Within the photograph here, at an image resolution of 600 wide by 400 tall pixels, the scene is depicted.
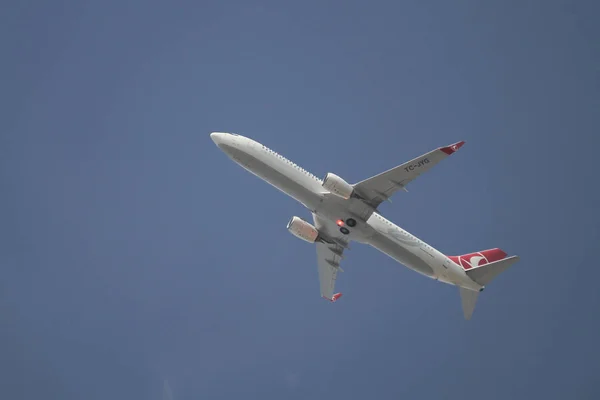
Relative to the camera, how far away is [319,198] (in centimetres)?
4503

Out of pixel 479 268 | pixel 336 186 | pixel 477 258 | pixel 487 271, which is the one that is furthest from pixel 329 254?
pixel 487 271

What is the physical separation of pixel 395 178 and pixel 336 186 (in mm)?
4446

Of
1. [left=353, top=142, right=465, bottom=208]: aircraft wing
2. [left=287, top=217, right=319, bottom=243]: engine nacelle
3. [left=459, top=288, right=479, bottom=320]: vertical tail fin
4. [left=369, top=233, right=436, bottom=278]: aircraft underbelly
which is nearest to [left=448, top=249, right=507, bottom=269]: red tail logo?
[left=459, top=288, right=479, bottom=320]: vertical tail fin

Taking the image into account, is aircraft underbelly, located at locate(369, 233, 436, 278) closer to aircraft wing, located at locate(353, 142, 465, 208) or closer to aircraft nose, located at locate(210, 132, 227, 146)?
aircraft wing, located at locate(353, 142, 465, 208)

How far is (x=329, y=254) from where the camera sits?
176 feet

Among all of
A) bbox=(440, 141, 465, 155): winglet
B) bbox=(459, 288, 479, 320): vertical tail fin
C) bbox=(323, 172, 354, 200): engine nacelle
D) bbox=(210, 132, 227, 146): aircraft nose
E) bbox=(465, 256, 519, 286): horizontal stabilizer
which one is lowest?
bbox=(459, 288, 479, 320): vertical tail fin

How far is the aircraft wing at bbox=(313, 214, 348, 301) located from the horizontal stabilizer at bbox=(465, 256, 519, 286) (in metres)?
11.3

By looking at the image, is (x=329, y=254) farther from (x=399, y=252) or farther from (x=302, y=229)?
(x=399, y=252)

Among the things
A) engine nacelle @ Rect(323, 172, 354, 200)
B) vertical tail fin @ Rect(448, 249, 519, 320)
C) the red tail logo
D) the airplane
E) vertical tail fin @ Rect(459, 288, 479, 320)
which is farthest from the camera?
the red tail logo

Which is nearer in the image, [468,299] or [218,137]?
[218,137]

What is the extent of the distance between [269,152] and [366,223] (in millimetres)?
9510

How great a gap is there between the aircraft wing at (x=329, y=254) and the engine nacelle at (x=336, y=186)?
644 centimetres

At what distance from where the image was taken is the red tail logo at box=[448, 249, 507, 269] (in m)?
49.5

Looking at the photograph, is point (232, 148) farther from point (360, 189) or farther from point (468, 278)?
point (468, 278)
